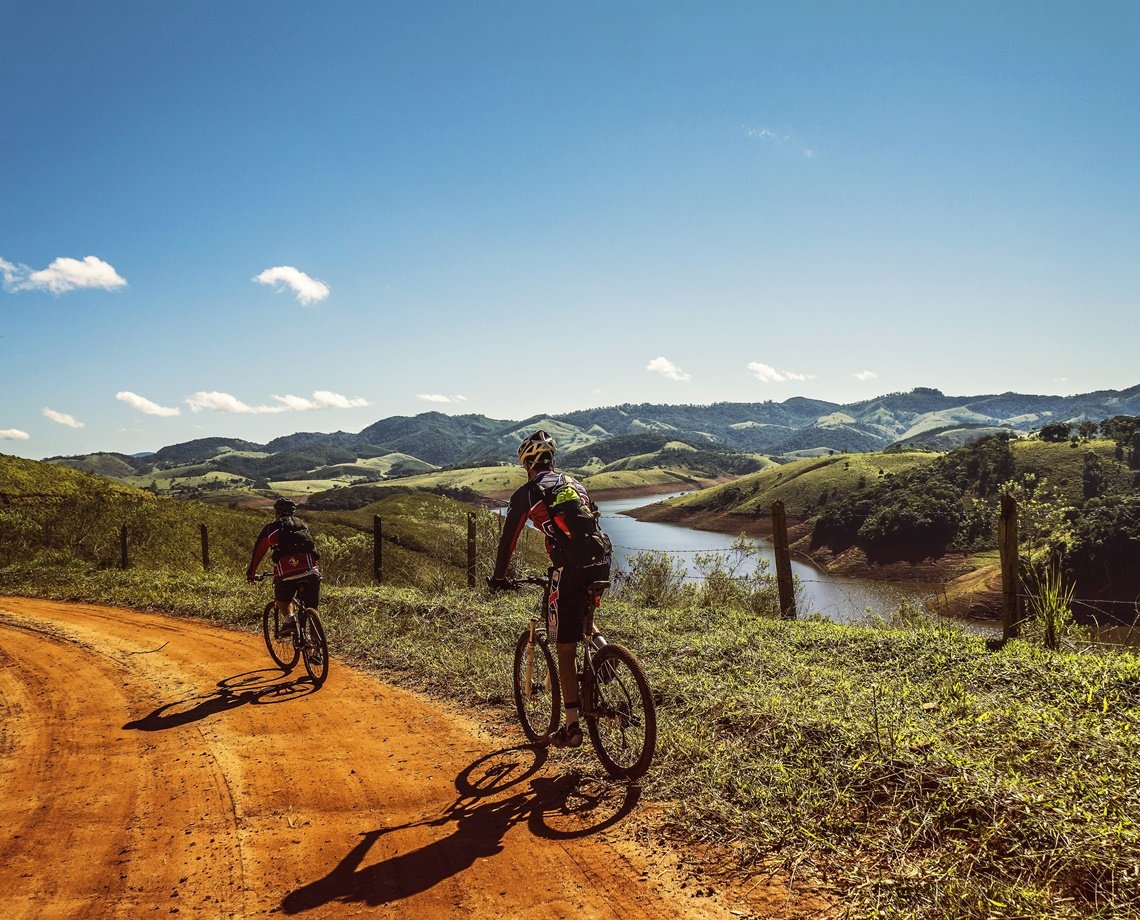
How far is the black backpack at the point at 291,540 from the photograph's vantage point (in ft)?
29.0

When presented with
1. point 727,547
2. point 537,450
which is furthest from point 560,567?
point 727,547

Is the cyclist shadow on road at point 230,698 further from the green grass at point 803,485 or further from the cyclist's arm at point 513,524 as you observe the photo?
the green grass at point 803,485

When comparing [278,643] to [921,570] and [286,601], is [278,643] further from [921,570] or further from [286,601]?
[921,570]

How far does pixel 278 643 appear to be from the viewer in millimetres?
9477

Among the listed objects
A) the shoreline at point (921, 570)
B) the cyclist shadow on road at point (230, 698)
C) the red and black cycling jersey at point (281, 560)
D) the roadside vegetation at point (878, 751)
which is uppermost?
the red and black cycling jersey at point (281, 560)

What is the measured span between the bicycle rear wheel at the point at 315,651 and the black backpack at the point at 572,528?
15.7ft

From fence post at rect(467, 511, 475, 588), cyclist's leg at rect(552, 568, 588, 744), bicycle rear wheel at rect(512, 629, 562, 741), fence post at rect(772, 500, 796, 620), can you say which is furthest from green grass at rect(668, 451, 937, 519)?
cyclist's leg at rect(552, 568, 588, 744)

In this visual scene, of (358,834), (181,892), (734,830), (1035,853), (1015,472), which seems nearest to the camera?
(1035,853)

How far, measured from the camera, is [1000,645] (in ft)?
24.4

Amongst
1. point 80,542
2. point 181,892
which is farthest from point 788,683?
point 80,542

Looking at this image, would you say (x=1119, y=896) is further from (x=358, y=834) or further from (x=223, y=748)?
(x=223, y=748)

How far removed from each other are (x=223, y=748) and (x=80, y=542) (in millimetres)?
24678

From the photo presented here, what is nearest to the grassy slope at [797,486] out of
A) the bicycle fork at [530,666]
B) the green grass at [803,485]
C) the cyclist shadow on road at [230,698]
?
the green grass at [803,485]

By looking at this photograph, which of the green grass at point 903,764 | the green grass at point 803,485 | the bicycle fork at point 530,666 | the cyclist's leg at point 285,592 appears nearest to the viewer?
the green grass at point 903,764
